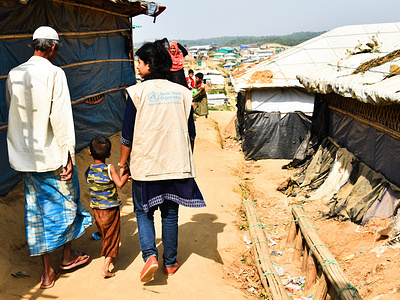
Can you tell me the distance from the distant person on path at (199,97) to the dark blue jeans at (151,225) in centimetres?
963

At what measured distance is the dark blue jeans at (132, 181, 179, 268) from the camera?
3.30 metres

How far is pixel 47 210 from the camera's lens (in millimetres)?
3271

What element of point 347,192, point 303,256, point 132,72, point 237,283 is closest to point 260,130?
point 132,72

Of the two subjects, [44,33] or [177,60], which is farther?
[177,60]

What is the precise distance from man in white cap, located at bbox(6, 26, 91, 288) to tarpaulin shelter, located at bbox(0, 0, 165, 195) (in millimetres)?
1829

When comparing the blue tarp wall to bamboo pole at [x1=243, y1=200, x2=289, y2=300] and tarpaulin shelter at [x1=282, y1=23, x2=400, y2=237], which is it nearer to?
bamboo pole at [x1=243, y1=200, x2=289, y2=300]

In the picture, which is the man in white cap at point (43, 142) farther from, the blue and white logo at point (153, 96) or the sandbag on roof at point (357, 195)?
the sandbag on roof at point (357, 195)

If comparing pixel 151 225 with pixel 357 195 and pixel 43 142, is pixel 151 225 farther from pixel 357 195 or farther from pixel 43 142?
pixel 357 195

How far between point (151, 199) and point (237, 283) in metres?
1.39

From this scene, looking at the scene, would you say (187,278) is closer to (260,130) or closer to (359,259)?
(359,259)

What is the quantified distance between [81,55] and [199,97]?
6.65m

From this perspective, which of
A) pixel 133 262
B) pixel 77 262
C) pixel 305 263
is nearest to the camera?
pixel 77 262

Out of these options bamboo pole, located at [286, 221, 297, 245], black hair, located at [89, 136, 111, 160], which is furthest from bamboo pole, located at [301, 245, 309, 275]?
black hair, located at [89, 136, 111, 160]

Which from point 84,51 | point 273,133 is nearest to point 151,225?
point 84,51
